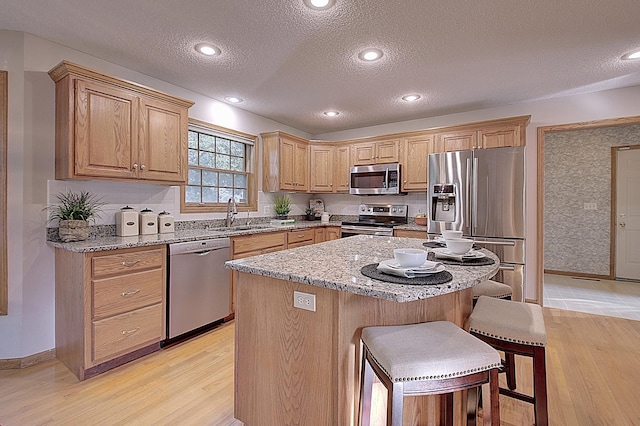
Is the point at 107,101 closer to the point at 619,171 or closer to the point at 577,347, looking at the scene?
the point at 577,347

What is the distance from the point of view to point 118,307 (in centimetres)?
229

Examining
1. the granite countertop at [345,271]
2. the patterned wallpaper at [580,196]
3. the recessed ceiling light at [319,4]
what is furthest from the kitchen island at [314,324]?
the patterned wallpaper at [580,196]

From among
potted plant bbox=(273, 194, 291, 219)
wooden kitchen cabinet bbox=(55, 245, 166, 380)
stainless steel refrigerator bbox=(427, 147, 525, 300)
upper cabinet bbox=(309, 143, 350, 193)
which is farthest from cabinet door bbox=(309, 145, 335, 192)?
wooden kitchen cabinet bbox=(55, 245, 166, 380)

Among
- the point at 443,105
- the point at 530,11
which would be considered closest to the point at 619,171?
the point at 443,105

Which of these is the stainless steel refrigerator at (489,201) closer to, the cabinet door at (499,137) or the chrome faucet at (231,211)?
the cabinet door at (499,137)

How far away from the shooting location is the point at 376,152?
15.4 ft

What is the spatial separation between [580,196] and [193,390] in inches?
243

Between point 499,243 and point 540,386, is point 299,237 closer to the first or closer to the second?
point 499,243

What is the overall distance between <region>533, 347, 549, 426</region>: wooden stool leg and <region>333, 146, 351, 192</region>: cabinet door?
375 cm

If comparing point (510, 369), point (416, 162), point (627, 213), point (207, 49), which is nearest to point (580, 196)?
point (627, 213)

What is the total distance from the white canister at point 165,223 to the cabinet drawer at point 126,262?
1.78ft

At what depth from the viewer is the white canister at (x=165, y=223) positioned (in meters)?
3.02

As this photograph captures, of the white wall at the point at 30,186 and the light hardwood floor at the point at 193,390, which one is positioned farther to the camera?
the white wall at the point at 30,186

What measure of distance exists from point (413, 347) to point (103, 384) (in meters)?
2.16
